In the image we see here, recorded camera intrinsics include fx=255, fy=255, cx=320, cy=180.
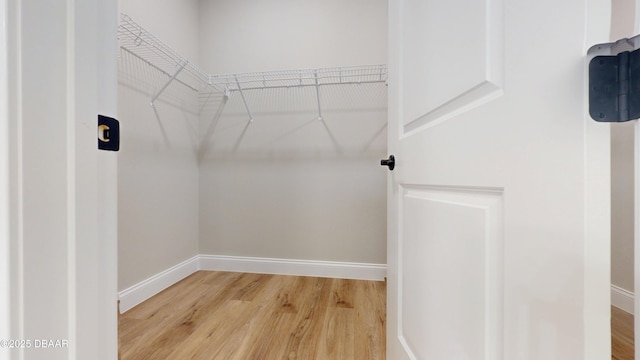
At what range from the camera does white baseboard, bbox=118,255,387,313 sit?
193 centimetres

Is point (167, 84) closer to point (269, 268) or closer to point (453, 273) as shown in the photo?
point (269, 268)

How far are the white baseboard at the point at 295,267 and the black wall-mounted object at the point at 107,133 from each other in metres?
1.80

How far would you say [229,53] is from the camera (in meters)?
2.17

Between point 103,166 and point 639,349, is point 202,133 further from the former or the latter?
point 639,349

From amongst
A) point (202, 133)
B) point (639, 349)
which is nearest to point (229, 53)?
point (202, 133)

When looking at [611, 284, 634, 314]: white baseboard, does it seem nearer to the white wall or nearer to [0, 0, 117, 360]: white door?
[0, 0, 117, 360]: white door

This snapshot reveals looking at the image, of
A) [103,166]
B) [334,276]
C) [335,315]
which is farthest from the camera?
[334,276]

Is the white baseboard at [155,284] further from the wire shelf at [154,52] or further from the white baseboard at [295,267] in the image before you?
the wire shelf at [154,52]

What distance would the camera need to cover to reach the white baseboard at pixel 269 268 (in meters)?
1.93

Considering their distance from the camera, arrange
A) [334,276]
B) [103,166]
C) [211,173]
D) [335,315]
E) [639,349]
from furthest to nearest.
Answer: [211,173] → [334,276] → [335,315] → [103,166] → [639,349]

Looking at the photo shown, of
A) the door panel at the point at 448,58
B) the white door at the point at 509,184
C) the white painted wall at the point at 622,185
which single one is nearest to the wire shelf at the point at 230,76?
the door panel at the point at 448,58

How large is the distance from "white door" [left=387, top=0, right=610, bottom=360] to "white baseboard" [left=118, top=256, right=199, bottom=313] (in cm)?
166

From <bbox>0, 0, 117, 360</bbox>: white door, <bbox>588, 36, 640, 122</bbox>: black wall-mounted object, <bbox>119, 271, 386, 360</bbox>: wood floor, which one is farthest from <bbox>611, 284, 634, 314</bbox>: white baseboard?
<bbox>119, 271, 386, 360</bbox>: wood floor

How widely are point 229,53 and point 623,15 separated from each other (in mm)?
2339
